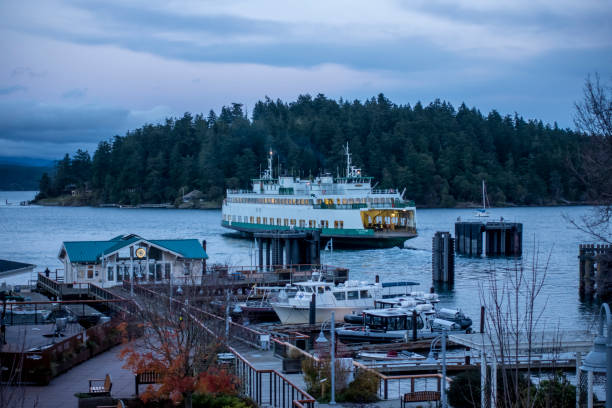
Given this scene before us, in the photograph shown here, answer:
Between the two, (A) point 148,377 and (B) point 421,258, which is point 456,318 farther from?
(B) point 421,258

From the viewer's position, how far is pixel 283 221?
3425 inches

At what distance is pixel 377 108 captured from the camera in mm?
194625

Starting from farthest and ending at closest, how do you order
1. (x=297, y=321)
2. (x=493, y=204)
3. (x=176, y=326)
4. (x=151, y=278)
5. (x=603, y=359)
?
1. (x=493, y=204)
2. (x=151, y=278)
3. (x=297, y=321)
4. (x=176, y=326)
5. (x=603, y=359)

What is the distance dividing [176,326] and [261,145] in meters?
172

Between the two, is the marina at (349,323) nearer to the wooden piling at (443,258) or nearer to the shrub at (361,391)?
the shrub at (361,391)

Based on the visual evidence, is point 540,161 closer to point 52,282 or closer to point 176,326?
point 52,282

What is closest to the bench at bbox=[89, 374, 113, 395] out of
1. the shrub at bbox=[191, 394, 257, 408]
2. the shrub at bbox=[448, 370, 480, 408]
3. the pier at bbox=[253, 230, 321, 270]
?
the shrub at bbox=[191, 394, 257, 408]

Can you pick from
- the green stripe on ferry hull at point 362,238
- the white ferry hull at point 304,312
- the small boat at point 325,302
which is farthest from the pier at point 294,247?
the white ferry hull at point 304,312

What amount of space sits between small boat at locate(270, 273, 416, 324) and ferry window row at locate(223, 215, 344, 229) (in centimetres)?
4240

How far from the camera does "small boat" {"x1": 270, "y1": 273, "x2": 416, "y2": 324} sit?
3478 cm

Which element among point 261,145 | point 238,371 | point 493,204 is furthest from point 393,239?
point 261,145

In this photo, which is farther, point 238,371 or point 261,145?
point 261,145

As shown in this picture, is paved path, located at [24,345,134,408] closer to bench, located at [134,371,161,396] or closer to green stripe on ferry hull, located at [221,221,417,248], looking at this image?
bench, located at [134,371,161,396]

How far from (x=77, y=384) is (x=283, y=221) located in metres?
68.8
